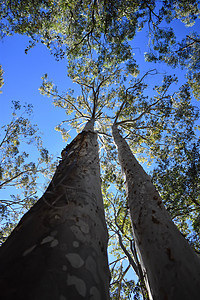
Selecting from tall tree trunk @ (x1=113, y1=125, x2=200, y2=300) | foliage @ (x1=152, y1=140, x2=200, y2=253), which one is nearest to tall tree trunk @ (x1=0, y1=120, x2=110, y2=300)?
tall tree trunk @ (x1=113, y1=125, x2=200, y2=300)

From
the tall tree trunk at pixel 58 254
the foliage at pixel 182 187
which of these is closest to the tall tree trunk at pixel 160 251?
the tall tree trunk at pixel 58 254

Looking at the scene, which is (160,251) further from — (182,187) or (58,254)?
(182,187)

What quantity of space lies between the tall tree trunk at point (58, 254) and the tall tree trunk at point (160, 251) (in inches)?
25.9

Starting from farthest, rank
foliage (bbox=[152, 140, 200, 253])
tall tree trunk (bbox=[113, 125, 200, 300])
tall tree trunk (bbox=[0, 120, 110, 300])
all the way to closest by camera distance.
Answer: foliage (bbox=[152, 140, 200, 253]) → tall tree trunk (bbox=[113, 125, 200, 300]) → tall tree trunk (bbox=[0, 120, 110, 300])

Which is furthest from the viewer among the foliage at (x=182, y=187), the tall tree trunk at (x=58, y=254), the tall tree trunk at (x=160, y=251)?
the foliage at (x=182, y=187)

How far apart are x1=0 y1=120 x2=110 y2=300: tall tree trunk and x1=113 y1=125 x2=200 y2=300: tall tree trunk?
658mm

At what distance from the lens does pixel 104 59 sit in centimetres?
823

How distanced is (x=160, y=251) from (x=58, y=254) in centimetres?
136

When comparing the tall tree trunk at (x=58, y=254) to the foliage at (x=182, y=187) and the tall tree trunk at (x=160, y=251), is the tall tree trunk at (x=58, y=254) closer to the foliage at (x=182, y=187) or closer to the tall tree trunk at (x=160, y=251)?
the tall tree trunk at (x=160, y=251)

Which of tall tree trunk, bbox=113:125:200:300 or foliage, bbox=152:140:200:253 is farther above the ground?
foliage, bbox=152:140:200:253

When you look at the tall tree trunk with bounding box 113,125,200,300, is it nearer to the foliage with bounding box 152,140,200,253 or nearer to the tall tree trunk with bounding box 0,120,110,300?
the tall tree trunk with bounding box 0,120,110,300

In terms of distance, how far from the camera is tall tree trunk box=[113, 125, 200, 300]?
4.84 feet

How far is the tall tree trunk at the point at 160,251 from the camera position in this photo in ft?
4.84

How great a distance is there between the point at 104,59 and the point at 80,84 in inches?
96.5
